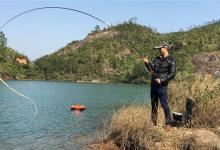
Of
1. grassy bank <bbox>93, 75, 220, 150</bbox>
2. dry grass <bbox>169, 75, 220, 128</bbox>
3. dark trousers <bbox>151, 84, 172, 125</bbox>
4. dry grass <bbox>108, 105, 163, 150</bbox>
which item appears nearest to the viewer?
grassy bank <bbox>93, 75, 220, 150</bbox>

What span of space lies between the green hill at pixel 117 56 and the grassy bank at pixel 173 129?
8026cm

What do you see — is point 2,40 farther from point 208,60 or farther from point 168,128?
point 168,128

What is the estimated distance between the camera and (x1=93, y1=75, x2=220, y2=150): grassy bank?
414 inches

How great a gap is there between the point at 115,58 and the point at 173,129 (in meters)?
107

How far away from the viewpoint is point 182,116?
39.4ft

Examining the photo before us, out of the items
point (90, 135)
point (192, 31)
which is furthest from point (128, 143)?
point (192, 31)

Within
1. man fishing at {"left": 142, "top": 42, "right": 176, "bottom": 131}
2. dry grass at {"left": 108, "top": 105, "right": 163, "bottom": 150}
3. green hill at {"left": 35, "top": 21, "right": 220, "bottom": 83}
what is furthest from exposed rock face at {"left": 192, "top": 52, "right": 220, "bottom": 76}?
man fishing at {"left": 142, "top": 42, "right": 176, "bottom": 131}

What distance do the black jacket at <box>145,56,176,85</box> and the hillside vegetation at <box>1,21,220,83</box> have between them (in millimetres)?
82523

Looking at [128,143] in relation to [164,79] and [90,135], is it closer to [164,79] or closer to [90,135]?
[164,79]

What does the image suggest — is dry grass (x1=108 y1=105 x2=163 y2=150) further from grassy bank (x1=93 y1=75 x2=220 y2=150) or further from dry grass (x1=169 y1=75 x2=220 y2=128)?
dry grass (x1=169 y1=75 x2=220 y2=128)

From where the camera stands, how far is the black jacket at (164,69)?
1106cm

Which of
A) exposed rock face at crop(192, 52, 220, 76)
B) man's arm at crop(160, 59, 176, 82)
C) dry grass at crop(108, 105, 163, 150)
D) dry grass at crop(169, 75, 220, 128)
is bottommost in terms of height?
dry grass at crop(108, 105, 163, 150)

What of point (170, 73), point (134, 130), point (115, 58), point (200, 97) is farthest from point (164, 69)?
point (115, 58)

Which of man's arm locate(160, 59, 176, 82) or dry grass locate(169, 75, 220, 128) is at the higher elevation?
man's arm locate(160, 59, 176, 82)
